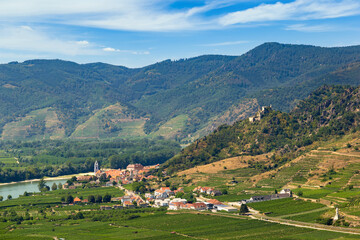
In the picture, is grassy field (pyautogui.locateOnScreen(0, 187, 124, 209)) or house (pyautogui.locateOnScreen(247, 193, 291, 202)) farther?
grassy field (pyautogui.locateOnScreen(0, 187, 124, 209))

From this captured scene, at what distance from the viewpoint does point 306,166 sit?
15375 centimetres

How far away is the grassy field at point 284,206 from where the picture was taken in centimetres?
11644

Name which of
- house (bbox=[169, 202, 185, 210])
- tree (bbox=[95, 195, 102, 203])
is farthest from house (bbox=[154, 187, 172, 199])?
house (bbox=[169, 202, 185, 210])

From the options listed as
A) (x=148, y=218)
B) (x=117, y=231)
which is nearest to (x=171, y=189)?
(x=148, y=218)

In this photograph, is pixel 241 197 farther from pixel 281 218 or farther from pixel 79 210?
pixel 79 210

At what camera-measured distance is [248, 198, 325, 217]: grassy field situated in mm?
116444

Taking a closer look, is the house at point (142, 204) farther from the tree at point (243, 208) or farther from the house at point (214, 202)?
the tree at point (243, 208)


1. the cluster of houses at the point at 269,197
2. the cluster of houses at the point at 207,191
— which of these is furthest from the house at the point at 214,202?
the cluster of houses at the point at 207,191

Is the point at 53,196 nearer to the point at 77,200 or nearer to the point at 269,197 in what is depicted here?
the point at 77,200

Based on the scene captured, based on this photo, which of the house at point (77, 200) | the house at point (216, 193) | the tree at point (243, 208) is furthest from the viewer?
the house at point (77, 200)

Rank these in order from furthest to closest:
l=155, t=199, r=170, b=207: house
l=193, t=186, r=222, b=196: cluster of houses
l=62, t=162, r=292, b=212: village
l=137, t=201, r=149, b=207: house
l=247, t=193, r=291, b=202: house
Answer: l=193, t=186, r=222, b=196: cluster of houses
l=137, t=201, r=149, b=207: house
l=155, t=199, r=170, b=207: house
l=247, t=193, r=291, b=202: house
l=62, t=162, r=292, b=212: village

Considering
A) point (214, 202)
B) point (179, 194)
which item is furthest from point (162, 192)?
point (214, 202)

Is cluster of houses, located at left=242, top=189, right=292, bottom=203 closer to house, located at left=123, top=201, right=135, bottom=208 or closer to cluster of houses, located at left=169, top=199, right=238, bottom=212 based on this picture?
cluster of houses, located at left=169, top=199, right=238, bottom=212

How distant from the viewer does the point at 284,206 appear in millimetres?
121688
